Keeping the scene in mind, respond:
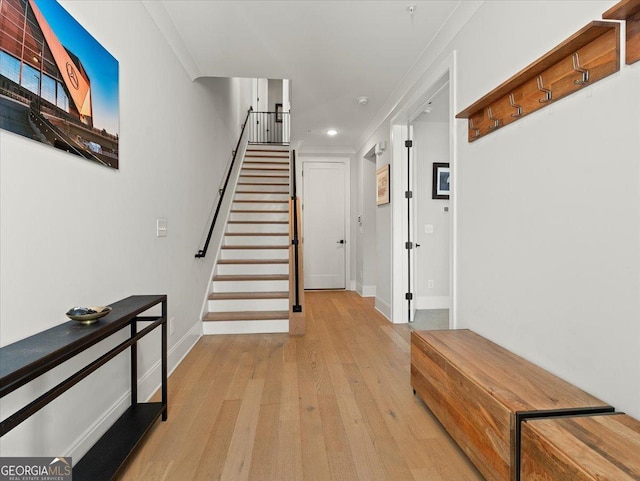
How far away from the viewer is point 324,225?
6.04 m

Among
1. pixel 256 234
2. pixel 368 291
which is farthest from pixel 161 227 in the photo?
pixel 368 291

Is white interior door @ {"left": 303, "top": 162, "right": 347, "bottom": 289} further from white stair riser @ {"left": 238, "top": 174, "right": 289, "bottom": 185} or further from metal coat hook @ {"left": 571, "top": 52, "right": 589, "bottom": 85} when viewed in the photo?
metal coat hook @ {"left": 571, "top": 52, "right": 589, "bottom": 85}

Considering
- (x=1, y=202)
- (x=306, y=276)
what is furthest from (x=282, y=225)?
(x=1, y=202)

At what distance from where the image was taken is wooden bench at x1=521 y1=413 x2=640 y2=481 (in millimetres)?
865

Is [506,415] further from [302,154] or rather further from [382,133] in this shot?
[302,154]

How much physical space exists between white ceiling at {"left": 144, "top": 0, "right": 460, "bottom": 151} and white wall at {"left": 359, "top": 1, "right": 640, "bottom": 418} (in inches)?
19.8

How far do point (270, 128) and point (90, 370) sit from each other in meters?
7.80

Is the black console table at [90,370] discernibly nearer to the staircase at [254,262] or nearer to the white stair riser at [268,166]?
the staircase at [254,262]

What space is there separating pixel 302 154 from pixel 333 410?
4800 mm

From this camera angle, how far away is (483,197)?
6.57 ft

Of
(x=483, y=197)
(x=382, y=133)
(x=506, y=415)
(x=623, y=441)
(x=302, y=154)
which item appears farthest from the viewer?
(x=302, y=154)

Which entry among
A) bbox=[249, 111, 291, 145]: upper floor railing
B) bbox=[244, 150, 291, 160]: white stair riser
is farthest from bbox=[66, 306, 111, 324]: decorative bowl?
bbox=[249, 111, 291, 145]: upper floor railing

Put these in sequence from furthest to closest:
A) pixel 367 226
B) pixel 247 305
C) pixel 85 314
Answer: pixel 367 226
pixel 247 305
pixel 85 314

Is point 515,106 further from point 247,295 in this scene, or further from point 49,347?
point 247,295
